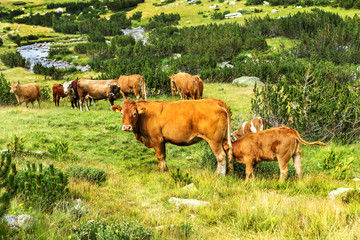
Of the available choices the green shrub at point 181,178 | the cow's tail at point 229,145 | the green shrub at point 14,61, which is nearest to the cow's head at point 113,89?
the cow's tail at point 229,145

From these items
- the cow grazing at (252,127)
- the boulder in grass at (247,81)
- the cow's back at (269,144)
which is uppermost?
the cow's back at (269,144)

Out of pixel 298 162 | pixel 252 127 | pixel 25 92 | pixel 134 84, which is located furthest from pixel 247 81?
pixel 298 162

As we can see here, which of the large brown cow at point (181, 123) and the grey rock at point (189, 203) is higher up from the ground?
the large brown cow at point (181, 123)

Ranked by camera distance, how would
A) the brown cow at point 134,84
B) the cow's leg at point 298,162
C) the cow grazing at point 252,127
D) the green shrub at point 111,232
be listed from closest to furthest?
the green shrub at point 111,232, the cow's leg at point 298,162, the cow grazing at point 252,127, the brown cow at point 134,84

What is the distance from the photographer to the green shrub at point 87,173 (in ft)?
18.5

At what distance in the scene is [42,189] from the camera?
3.95 m

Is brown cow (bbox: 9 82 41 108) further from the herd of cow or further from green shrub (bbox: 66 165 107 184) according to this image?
green shrub (bbox: 66 165 107 184)

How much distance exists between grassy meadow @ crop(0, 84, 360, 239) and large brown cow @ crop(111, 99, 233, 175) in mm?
672

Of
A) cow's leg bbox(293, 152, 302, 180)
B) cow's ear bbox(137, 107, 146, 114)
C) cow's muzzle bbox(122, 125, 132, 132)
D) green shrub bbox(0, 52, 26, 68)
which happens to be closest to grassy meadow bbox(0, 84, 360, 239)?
cow's leg bbox(293, 152, 302, 180)

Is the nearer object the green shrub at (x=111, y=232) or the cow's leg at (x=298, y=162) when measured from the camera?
the green shrub at (x=111, y=232)

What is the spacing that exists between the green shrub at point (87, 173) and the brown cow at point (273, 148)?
115 inches

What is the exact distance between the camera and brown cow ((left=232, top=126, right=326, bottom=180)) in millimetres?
5266

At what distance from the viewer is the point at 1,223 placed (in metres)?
2.88

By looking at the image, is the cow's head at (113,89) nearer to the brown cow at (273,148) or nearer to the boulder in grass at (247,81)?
the brown cow at (273,148)
